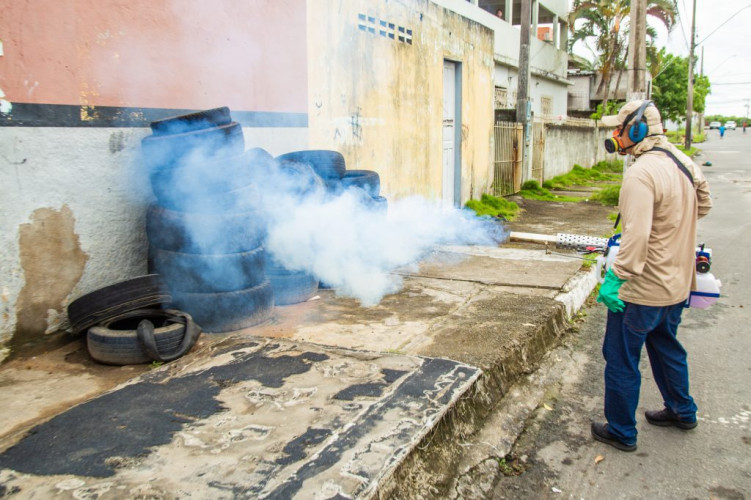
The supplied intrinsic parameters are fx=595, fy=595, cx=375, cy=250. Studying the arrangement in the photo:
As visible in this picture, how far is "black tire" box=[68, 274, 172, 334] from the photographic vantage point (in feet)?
14.7

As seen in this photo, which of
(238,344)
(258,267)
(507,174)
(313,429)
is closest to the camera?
(313,429)

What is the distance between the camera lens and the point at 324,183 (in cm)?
680

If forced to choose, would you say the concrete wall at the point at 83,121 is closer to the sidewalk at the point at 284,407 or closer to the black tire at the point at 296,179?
the sidewalk at the point at 284,407

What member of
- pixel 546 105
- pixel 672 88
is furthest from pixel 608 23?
pixel 672 88

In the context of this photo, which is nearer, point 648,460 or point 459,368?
point 648,460

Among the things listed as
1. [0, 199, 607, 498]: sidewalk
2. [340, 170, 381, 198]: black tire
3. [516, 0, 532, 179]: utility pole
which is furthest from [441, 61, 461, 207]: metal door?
[0, 199, 607, 498]: sidewalk

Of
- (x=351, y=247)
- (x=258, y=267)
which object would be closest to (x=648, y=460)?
(x=258, y=267)

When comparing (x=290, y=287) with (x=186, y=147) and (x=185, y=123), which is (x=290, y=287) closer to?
(x=186, y=147)

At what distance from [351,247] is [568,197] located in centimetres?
1074

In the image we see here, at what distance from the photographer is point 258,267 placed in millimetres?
5234

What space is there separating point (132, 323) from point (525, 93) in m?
14.0

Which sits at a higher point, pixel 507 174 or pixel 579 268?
pixel 507 174

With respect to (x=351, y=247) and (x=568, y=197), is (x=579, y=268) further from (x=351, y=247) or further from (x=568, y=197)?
(x=568, y=197)

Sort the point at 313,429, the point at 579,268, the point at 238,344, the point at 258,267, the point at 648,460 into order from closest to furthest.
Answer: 1. the point at 313,429
2. the point at 648,460
3. the point at 238,344
4. the point at 258,267
5. the point at 579,268
